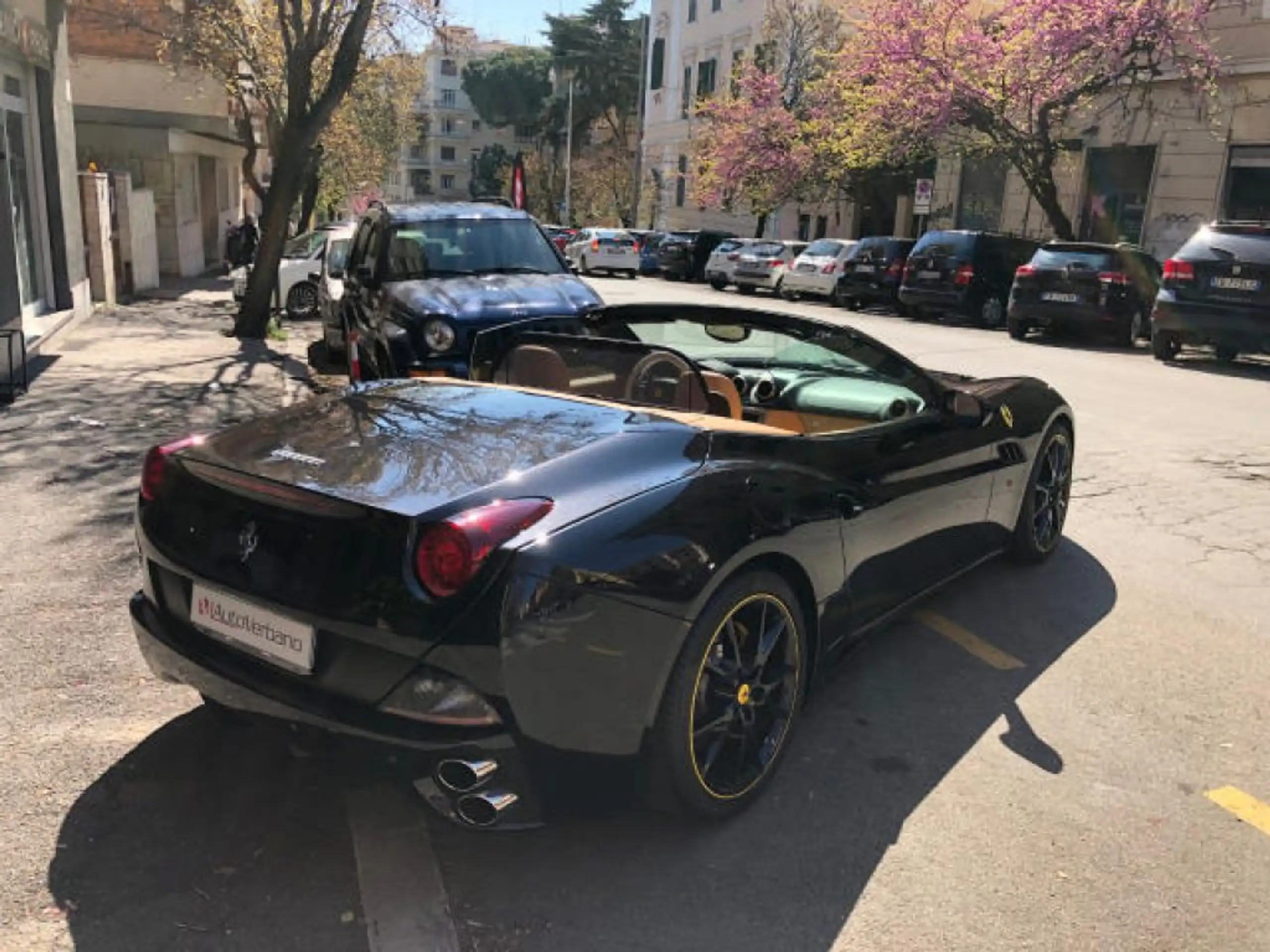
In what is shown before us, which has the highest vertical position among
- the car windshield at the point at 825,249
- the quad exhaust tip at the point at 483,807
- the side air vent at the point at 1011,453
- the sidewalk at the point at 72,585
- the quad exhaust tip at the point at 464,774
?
the car windshield at the point at 825,249

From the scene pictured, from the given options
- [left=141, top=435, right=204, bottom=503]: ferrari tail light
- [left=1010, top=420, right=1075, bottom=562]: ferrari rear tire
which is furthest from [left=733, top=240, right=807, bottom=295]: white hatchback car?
[left=141, top=435, right=204, bottom=503]: ferrari tail light

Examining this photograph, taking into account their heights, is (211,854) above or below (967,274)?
below

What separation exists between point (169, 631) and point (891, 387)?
298cm

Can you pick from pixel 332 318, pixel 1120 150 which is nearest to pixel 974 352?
pixel 332 318

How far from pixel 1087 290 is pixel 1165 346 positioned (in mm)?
1911

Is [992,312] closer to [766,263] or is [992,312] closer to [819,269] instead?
[819,269]

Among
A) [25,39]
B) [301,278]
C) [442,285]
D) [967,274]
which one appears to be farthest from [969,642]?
[301,278]

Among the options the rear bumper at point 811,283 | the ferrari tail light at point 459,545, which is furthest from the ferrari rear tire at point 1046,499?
the rear bumper at point 811,283

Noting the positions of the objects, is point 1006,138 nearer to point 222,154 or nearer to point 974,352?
point 974,352

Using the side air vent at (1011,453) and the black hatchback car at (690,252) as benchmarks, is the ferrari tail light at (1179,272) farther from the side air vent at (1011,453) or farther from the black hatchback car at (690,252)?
the black hatchback car at (690,252)

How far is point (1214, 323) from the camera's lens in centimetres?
1311

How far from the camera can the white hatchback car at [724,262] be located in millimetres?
28031

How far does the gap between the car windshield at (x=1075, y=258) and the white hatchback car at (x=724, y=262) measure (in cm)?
1225

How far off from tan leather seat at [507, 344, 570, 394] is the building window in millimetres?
44697
